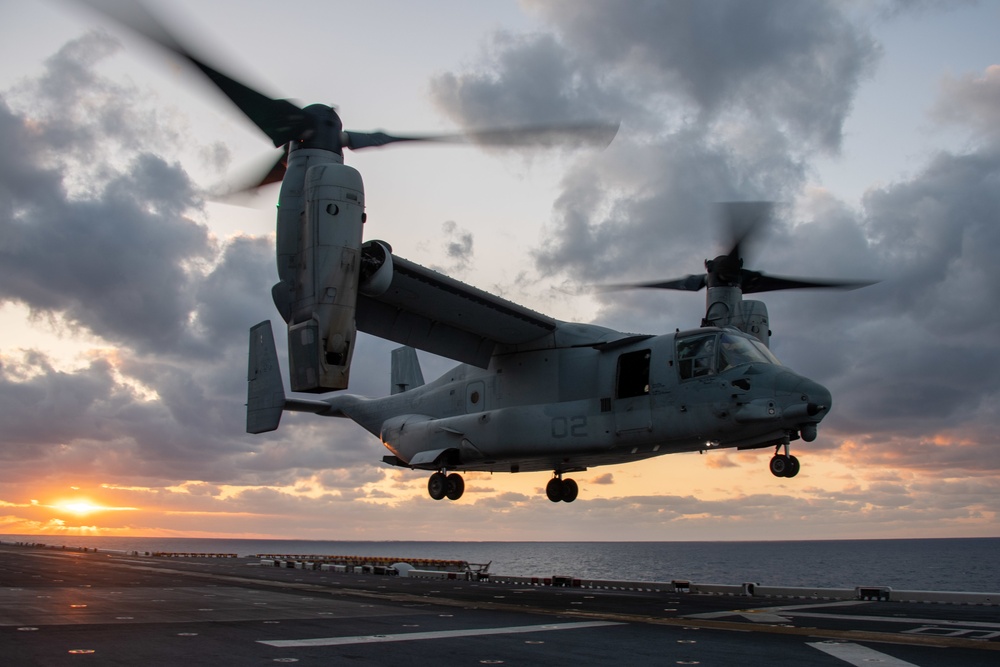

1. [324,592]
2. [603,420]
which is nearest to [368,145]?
[603,420]

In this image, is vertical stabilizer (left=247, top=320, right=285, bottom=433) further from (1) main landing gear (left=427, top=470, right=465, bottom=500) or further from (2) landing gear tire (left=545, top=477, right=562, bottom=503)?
(2) landing gear tire (left=545, top=477, right=562, bottom=503)

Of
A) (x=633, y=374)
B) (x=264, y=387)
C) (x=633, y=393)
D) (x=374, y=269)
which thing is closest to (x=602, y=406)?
(x=633, y=393)

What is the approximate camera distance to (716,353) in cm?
1752

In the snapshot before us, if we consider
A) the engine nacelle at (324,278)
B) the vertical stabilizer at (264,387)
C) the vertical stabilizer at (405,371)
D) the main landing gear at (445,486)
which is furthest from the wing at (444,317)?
the vertical stabilizer at (405,371)

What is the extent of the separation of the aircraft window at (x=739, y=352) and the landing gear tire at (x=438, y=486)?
336 inches

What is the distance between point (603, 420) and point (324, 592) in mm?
9250

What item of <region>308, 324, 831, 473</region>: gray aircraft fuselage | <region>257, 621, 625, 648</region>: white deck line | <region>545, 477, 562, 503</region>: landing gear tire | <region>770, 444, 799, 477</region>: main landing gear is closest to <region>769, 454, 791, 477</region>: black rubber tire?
<region>770, 444, 799, 477</region>: main landing gear

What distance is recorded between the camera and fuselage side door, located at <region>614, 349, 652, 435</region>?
18.3 metres

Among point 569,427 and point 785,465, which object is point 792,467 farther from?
point 569,427

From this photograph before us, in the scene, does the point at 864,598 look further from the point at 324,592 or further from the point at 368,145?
the point at 368,145

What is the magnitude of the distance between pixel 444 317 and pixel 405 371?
313 inches

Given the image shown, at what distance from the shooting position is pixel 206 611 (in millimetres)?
15219

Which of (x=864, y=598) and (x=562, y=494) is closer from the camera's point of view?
(x=864, y=598)

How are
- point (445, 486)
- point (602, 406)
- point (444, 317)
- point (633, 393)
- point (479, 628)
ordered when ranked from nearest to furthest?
point (479, 628) < point (633, 393) < point (602, 406) < point (444, 317) < point (445, 486)
